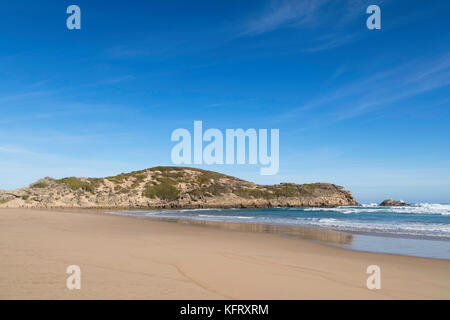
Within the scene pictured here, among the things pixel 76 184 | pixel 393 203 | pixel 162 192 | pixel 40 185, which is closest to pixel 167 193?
pixel 162 192

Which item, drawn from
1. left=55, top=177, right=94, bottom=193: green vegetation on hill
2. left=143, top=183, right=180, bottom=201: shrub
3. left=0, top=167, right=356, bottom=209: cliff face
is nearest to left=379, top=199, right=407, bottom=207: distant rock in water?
left=0, top=167, right=356, bottom=209: cliff face

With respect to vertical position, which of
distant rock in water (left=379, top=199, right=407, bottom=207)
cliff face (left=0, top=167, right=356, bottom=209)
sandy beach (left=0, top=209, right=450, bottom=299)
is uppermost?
sandy beach (left=0, top=209, right=450, bottom=299)

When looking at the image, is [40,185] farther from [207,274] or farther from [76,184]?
[207,274]

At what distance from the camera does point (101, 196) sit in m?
93.4

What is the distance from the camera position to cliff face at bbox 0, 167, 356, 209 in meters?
87.0

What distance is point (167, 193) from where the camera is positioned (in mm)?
105438

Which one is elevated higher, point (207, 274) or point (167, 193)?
point (207, 274)

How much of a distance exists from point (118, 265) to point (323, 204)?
350 feet

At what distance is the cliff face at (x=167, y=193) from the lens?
86981 millimetres

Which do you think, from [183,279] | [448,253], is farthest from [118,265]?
[448,253]

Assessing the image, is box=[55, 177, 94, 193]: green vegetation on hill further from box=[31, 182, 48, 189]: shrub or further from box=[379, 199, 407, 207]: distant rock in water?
box=[379, 199, 407, 207]: distant rock in water

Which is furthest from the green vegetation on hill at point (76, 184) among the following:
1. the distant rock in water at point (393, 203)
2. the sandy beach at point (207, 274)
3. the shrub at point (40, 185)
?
the distant rock in water at point (393, 203)
